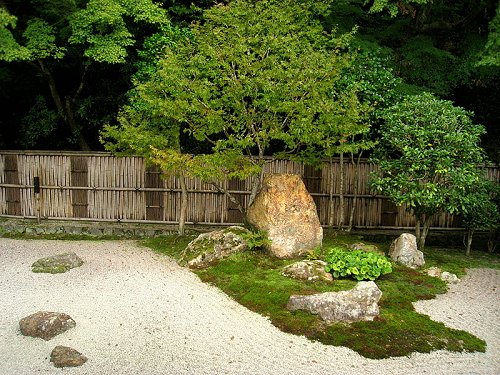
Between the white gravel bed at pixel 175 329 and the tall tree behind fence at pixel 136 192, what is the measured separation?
4046 millimetres

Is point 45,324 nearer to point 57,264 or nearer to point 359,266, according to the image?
point 57,264

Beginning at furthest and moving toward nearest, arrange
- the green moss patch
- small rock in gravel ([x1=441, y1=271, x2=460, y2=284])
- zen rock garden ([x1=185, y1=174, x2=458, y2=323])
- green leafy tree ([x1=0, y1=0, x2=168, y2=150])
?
green leafy tree ([x1=0, y1=0, x2=168, y2=150])
zen rock garden ([x1=185, y1=174, x2=458, y2=323])
small rock in gravel ([x1=441, y1=271, x2=460, y2=284])
the green moss patch

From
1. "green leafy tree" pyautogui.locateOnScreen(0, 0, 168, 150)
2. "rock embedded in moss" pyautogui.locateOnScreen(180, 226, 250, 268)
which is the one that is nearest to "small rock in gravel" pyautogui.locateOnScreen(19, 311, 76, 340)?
"rock embedded in moss" pyautogui.locateOnScreen(180, 226, 250, 268)

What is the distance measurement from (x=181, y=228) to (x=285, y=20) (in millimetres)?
6772

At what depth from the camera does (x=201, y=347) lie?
24.4ft

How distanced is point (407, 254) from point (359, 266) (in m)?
2.06

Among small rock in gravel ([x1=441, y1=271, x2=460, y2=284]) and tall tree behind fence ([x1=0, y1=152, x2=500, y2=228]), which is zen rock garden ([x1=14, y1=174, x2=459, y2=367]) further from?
tall tree behind fence ([x1=0, y1=152, x2=500, y2=228])

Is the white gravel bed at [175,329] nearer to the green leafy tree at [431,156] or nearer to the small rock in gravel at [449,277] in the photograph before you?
the small rock in gravel at [449,277]

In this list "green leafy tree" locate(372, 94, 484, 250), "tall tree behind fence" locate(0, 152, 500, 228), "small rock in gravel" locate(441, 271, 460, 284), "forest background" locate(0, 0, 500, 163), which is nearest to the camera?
"small rock in gravel" locate(441, 271, 460, 284)

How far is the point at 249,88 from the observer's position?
1134 cm

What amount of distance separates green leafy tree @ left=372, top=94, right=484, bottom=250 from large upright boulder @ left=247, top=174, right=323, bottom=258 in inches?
77.4

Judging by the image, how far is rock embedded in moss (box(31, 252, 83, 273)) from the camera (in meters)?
11.1

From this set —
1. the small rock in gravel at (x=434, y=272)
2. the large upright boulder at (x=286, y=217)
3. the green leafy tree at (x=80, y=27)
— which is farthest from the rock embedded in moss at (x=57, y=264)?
the small rock in gravel at (x=434, y=272)

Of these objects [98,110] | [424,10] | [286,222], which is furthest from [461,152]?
[98,110]
